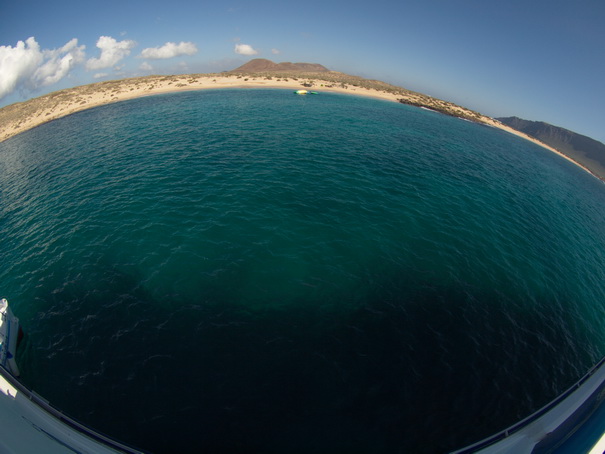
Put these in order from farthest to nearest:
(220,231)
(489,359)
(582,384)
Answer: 1. (220,231)
2. (489,359)
3. (582,384)

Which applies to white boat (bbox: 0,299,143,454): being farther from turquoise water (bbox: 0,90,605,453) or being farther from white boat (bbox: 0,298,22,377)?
white boat (bbox: 0,298,22,377)

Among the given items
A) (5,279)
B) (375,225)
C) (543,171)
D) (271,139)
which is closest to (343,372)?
(375,225)

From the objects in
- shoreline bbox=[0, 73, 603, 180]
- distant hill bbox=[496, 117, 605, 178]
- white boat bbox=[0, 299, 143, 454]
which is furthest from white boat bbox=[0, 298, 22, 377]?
distant hill bbox=[496, 117, 605, 178]

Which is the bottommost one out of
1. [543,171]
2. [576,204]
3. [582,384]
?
[582,384]

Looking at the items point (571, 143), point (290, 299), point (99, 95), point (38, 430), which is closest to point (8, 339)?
point (38, 430)

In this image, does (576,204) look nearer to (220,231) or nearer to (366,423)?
(366,423)
